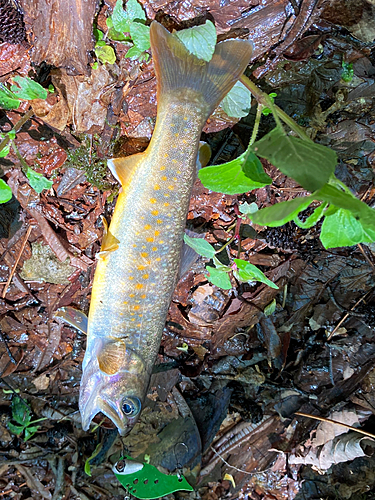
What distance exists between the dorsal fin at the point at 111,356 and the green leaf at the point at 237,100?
5.72 feet

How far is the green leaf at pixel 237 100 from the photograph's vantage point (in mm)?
2100

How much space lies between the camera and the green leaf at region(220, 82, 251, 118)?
6.89ft

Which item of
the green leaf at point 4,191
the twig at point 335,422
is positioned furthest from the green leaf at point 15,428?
the twig at point 335,422

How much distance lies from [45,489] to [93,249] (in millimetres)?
2838

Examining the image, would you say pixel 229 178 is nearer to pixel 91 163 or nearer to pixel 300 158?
→ pixel 300 158

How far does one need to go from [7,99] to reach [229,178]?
1612 mm

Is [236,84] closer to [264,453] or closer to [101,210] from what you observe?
[101,210]

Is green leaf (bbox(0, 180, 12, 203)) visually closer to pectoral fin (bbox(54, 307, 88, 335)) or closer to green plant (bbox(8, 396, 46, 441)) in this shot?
pectoral fin (bbox(54, 307, 88, 335))

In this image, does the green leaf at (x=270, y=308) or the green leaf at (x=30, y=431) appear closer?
the green leaf at (x=270, y=308)

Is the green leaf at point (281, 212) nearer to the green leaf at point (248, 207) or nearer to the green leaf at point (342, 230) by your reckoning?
the green leaf at point (342, 230)

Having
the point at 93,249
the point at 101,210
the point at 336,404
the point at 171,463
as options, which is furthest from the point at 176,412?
the point at 101,210

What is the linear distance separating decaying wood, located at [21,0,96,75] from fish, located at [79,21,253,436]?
0.55m

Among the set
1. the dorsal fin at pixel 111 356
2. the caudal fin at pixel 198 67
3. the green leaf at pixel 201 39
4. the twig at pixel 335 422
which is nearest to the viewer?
the green leaf at pixel 201 39

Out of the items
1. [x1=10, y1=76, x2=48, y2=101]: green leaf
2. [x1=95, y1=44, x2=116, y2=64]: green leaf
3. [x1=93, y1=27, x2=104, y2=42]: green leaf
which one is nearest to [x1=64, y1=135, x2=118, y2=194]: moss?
[x1=10, y1=76, x2=48, y2=101]: green leaf
